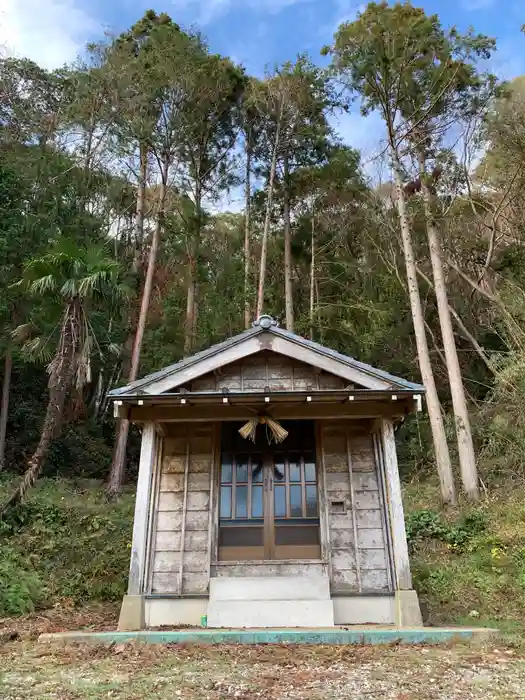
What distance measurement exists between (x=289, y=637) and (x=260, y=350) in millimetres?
3569

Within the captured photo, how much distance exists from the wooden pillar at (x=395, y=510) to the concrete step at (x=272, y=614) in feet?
3.06

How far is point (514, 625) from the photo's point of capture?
6223mm

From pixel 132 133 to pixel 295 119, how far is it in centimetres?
570

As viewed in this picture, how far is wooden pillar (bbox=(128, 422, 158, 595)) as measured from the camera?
616 centimetres

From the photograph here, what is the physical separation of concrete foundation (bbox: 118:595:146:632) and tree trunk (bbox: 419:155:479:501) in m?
8.16

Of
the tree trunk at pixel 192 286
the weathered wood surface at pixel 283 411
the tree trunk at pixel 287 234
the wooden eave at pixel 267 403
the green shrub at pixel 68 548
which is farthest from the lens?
the tree trunk at pixel 287 234

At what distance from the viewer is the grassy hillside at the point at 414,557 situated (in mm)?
7258

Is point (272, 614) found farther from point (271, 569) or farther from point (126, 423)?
point (126, 423)

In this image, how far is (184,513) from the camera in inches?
276

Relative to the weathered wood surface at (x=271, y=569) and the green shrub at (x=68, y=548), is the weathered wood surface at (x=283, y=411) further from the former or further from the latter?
the green shrub at (x=68, y=548)

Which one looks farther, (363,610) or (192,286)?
(192,286)

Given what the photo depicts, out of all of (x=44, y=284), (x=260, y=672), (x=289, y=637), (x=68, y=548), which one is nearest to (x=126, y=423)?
(x=68, y=548)

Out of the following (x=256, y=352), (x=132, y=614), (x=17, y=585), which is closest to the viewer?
(x=132, y=614)

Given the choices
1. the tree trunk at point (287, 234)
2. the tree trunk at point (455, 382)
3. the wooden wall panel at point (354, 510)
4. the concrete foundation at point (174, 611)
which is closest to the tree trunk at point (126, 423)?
the tree trunk at point (287, 234)
